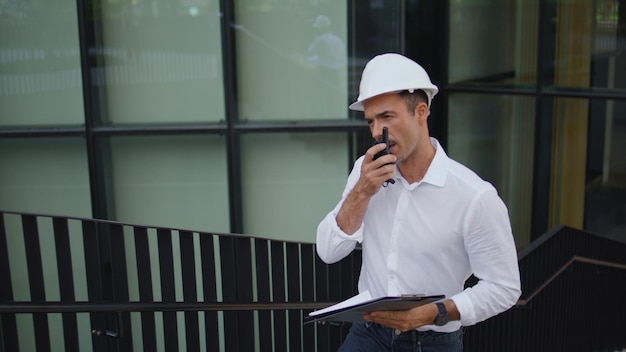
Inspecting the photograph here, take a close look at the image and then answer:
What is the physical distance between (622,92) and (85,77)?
5174 millimetres

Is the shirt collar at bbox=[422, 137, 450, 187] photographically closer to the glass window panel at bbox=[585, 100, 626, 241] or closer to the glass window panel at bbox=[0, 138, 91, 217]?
the glass window panel at bbox=[0, 138, 91, 217]

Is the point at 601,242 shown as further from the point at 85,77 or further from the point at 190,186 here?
the point at 85,77

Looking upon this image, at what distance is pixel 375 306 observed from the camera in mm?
2508

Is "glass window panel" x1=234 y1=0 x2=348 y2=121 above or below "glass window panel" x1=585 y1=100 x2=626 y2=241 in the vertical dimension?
above

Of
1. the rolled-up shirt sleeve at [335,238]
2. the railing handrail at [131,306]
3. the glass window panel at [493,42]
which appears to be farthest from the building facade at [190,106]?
the rolled-up shirt sleeve at [335,238]

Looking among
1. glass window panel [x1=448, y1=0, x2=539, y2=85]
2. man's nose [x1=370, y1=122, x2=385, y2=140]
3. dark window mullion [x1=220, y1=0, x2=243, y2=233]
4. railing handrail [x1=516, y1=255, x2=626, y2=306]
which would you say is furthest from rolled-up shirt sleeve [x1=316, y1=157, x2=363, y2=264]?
glass window panel [x1=448, y1=0, x2=539, y2=85]

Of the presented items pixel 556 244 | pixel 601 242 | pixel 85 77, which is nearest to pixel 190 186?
pixel 85 77

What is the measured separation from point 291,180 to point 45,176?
2138 mm

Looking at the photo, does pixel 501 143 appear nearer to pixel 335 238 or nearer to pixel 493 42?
pixel 493 42

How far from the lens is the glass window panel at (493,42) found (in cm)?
866

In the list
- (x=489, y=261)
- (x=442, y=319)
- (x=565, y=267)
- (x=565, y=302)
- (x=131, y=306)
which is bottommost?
(x=565, y=302)

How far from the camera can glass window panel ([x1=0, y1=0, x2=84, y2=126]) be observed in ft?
21.3

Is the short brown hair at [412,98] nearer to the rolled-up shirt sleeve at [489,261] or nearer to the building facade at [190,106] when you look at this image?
the rolled-up shirt sleeve at [489,261]

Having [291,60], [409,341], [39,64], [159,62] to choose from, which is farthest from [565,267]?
[39,64]
